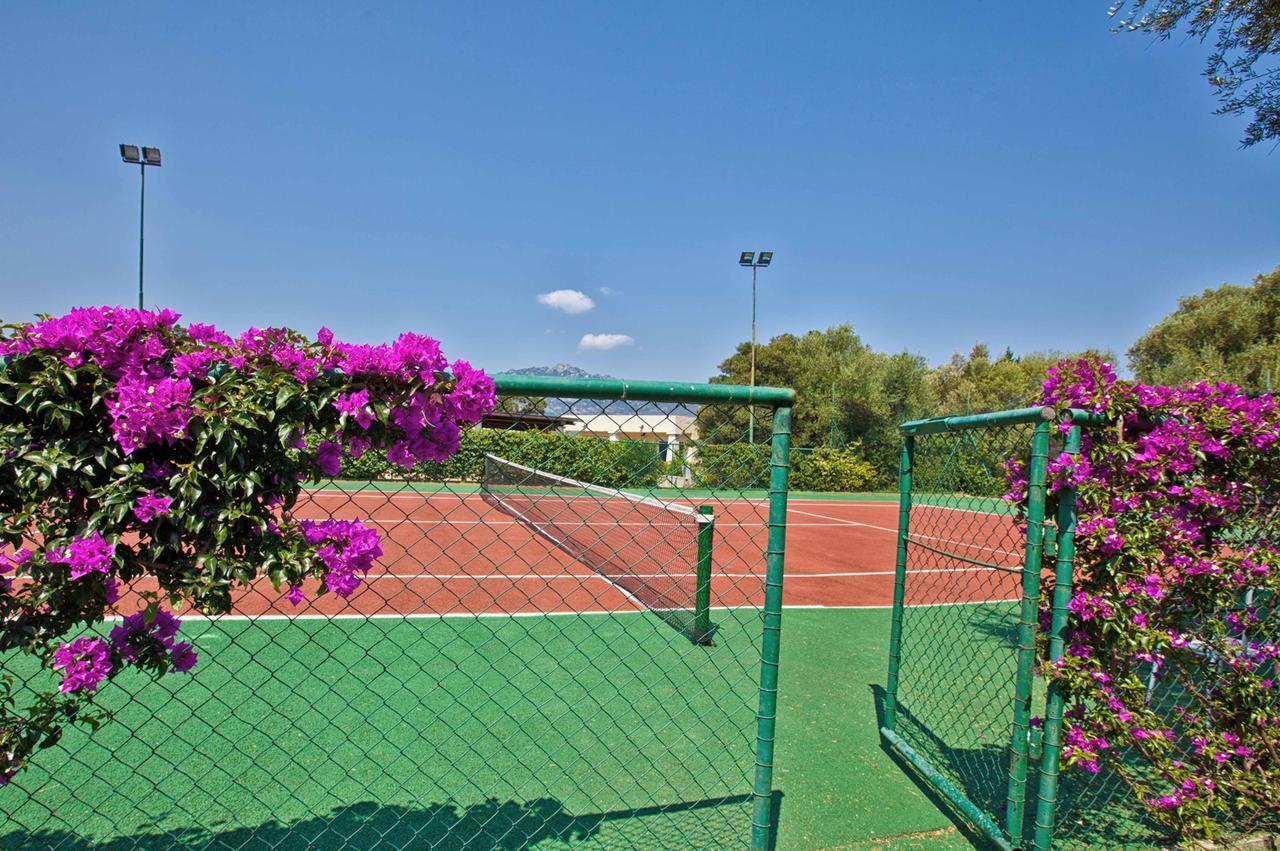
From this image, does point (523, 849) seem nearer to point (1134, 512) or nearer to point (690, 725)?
point (690, 725)

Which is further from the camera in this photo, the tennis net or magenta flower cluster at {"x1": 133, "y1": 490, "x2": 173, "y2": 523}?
the tennis net

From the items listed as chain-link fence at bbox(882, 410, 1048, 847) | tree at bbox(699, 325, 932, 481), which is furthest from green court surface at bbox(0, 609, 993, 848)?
tree at bbox(699, 325, 932, 481)

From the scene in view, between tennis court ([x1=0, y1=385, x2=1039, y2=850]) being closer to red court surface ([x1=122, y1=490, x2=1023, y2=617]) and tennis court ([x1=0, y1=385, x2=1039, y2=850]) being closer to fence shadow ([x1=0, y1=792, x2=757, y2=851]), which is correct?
fence shadow ([x1=0, y1=792, x2=757, y2=851])

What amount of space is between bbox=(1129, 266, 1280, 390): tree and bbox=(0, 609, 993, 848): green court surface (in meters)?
28.7

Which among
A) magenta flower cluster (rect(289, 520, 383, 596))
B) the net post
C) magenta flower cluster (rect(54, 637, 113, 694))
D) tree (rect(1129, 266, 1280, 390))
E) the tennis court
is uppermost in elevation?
tree (rect(1129, 266, 1280, 390))

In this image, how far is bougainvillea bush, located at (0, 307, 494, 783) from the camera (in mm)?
1782

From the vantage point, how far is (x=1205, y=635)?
10.2 feet

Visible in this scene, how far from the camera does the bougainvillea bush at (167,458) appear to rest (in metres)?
1.78

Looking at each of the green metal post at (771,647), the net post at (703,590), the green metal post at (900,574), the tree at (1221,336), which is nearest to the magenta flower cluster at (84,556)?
the green metal post at (771,647)

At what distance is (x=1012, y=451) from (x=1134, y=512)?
2.17 feet

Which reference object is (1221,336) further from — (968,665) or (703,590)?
(703,590)

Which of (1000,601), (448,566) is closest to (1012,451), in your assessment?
(1000,601)

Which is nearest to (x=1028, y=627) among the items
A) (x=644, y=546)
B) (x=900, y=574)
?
(x=900, y=574)

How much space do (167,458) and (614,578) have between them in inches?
243
